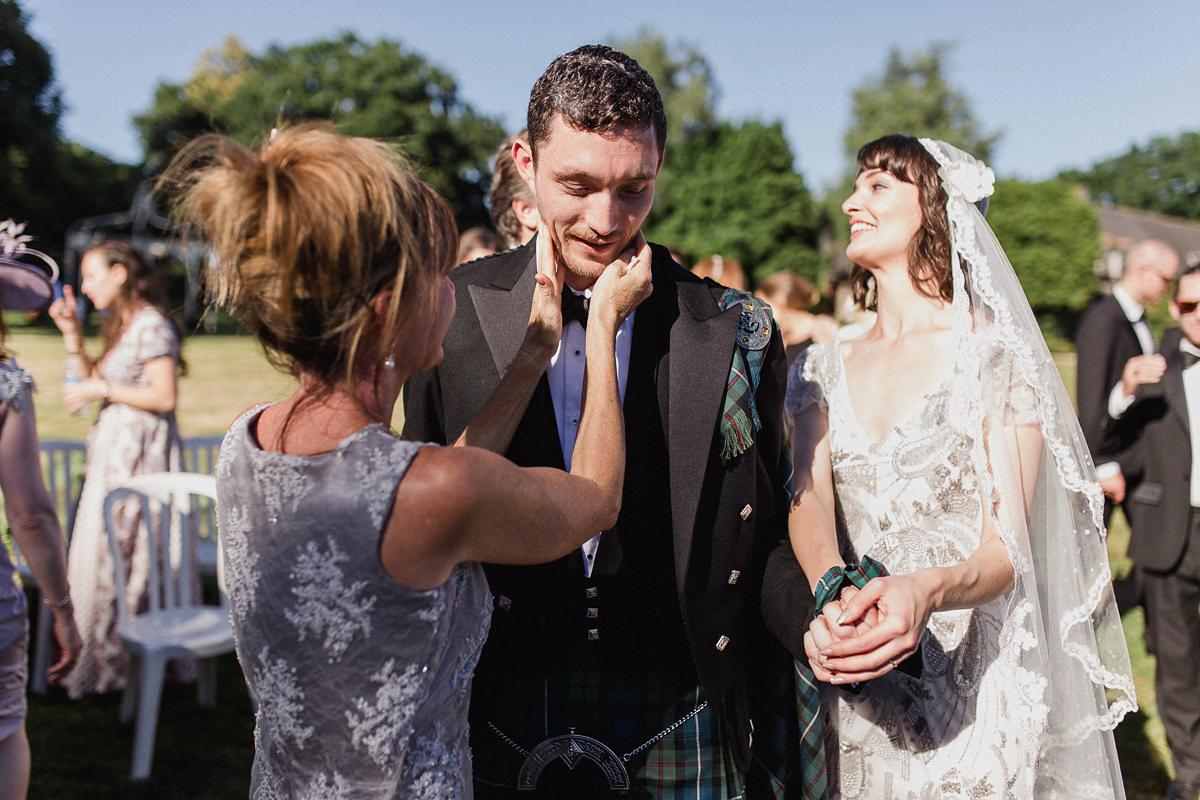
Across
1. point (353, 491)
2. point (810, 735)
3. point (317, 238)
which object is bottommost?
point (810, 735)

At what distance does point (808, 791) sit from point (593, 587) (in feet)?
2.94

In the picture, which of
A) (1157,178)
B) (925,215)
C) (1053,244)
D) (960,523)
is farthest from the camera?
(1157,178)

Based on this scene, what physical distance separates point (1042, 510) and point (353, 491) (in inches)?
76.8

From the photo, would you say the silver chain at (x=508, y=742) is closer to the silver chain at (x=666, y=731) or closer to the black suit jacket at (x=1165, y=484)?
the silver chain at (x=666, y=731)

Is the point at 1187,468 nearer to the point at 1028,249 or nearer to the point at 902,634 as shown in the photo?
the point at 902,634

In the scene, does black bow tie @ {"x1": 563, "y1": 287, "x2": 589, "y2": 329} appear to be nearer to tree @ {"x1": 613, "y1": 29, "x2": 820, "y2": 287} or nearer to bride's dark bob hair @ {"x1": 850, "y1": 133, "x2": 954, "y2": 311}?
bride's dark bob hair @ {"x1": 850, "y1": 133, "x2": 954, "y2": 311}

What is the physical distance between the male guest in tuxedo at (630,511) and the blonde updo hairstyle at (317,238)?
1.87 ft

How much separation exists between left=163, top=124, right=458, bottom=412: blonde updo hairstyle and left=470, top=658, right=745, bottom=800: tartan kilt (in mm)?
1008

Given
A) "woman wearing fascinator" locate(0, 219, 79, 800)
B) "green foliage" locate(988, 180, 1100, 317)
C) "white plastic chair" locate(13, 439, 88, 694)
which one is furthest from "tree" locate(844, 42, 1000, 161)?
"woman wearing fascinator" locate(0, 219, 79, 800)

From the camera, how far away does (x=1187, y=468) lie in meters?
4.51

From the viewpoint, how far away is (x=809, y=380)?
8.81 ft

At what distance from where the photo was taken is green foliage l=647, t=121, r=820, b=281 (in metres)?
49.2

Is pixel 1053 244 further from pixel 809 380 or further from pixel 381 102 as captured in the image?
pixel 809 380

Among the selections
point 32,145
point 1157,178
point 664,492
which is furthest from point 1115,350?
point 1157,178
